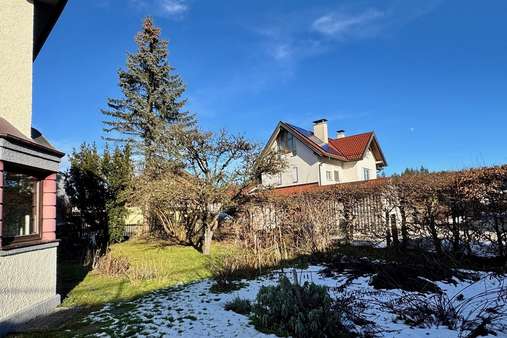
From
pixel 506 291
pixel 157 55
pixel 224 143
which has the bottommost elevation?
pixel 506 291

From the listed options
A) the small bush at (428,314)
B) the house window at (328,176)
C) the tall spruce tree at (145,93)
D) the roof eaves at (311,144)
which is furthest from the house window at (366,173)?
the small bush at (428,314)

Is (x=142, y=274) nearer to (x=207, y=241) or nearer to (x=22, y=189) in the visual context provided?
(x=22, y=189)

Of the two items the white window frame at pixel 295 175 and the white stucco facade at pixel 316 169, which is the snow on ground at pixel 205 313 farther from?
the white window frame at pixel 295 175

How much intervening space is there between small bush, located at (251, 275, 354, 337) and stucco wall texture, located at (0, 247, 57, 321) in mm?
3564

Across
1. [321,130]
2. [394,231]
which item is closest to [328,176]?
[321,130]

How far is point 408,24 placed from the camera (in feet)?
39.2

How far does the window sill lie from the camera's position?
15.1ft

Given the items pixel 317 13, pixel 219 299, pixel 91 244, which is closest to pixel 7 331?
pixel 219 299

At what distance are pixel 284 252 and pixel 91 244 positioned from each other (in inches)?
342

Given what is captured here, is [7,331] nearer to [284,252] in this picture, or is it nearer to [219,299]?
[219,299]

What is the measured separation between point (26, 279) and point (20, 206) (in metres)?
1.23

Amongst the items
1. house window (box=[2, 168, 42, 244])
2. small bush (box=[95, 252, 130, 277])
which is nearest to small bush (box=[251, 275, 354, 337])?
house window (box=[2, 168, 42, 244])

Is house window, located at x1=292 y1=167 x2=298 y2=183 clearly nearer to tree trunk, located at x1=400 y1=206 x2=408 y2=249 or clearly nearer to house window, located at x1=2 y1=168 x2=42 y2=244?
tree trunk, located at x1=400 y1=206 x2=408 y2=249

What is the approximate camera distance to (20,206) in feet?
17.7
